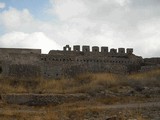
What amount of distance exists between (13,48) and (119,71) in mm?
8572

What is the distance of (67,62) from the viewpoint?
32250 millimetres

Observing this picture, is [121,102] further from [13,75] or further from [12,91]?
[13,75]

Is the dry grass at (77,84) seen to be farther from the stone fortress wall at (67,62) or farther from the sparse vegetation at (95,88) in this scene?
the stone fortress wall at (67,62)

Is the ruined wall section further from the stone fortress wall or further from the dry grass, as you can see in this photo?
the dry grass

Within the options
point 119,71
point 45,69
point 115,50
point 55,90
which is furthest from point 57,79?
point 115,50

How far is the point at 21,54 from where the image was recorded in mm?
31625

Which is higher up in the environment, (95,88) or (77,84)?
(77,84)

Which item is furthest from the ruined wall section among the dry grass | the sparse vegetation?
the dry grass

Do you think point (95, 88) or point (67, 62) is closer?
point (95, 88)

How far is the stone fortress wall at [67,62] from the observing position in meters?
29.8

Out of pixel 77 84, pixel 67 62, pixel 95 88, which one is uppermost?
pixel 67 62

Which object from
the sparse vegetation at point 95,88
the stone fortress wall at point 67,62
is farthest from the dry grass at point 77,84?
the stone fortress wall at point 67,62

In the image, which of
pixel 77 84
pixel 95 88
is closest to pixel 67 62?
pixel 77 84

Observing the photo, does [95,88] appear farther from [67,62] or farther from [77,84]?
[67,62]
